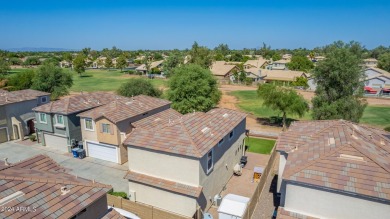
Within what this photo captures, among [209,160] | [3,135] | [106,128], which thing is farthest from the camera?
[3,135]

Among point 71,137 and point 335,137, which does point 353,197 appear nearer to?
point 335,137

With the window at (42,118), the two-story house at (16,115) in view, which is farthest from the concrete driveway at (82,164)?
the window at (42,118)

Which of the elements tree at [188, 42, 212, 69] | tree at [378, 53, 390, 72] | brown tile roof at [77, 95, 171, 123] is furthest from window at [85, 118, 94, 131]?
tree at [378, 53, 390, 72]

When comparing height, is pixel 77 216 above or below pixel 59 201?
below

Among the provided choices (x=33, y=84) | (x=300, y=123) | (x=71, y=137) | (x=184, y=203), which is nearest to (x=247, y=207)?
(x=184, y=203)

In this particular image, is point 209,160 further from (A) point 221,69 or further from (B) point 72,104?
(A) point 221,69

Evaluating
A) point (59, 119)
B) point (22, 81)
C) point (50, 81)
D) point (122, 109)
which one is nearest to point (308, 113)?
point (122, 109)
